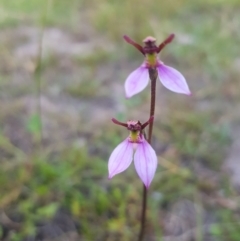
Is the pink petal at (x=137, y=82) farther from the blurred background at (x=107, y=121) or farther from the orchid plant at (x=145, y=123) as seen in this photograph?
the blurred background at (x=107, y=121)

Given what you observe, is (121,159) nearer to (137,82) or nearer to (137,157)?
(137,157)

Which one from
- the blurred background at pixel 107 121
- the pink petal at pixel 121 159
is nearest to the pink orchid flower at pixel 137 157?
the pink petal at pixel 121 159

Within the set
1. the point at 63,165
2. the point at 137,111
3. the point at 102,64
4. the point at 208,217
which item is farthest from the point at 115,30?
the point at 208,217

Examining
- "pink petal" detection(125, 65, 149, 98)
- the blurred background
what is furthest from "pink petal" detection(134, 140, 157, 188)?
the blurred background

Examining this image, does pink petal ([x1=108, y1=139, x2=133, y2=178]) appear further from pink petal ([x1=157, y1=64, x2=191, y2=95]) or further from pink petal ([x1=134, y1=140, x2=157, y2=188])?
pink petal ([x1=157, y1=64, x2=191, y2=95])

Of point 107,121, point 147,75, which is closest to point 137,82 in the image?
point 147,75

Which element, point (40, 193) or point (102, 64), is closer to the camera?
point (40, 193)

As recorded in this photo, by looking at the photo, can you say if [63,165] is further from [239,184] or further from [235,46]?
[235,46]
